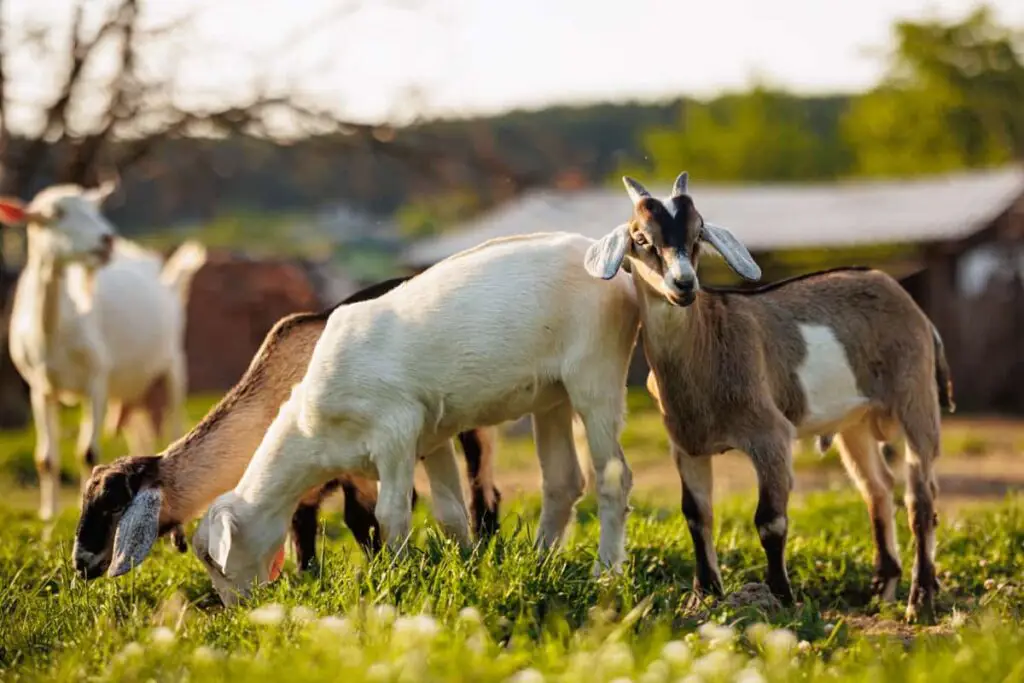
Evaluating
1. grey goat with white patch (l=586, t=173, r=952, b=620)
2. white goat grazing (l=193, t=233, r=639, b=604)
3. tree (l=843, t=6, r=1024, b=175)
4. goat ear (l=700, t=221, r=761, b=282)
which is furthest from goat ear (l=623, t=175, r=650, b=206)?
tree (l=843, t=6, r=1024, b=175)

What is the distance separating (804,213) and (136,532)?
Answer: 17.9m

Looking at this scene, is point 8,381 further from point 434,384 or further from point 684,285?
point 684,285

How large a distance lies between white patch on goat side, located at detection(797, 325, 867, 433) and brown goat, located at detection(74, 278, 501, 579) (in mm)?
1516

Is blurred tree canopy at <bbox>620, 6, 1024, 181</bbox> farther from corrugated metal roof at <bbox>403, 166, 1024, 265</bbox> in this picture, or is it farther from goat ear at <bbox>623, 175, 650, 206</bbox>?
goat ear at <bbox>623, 175, 650, 206</bbox>

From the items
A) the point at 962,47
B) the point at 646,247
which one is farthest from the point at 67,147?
the point at 962,47

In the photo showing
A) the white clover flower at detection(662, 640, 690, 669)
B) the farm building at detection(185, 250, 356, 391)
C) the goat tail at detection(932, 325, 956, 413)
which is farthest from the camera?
the farm building at detection(185, 250, 356, 391)

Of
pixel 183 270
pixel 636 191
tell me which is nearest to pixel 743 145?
pixel 183 270

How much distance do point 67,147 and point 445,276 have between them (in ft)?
34.3

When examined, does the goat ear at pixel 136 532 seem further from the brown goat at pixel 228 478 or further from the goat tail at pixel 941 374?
the goat tail at pixel 941 374

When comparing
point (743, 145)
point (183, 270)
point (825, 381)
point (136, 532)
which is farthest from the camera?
point (743, 145)

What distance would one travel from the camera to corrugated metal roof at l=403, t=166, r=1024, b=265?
67.4 ft

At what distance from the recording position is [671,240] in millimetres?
5574

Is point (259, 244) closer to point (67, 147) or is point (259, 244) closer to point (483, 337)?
point (67, 147)

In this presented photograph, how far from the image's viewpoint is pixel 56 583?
6.21m
